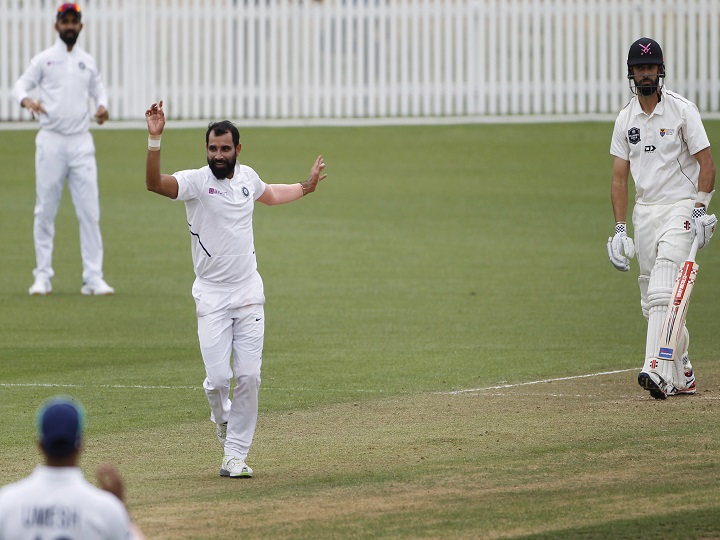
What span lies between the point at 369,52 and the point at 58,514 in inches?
1001

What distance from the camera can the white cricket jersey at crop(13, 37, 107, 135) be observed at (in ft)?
59.0

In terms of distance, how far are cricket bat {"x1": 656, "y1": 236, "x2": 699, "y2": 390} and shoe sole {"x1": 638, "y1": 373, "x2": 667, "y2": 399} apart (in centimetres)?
24

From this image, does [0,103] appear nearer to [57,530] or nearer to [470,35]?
[470,35]

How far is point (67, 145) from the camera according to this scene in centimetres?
1811

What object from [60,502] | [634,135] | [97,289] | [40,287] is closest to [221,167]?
[634,135]

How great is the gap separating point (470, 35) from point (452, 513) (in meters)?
22.7

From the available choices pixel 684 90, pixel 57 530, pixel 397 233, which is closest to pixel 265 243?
pixel 397 233

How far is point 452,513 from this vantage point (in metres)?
7.86

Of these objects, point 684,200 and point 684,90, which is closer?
point 684,200

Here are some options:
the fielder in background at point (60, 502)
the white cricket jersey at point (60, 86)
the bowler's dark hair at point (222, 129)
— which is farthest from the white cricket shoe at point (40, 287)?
the fielder in background at point (60, 502)

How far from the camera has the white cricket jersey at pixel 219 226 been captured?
9188mm

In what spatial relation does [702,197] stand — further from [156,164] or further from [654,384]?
[156,164]

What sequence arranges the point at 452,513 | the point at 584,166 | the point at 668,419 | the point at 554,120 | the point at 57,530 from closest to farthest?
the point at 57,530, the point at 452,513, the point at 668,419, the point at 584,166, the point at 554,120

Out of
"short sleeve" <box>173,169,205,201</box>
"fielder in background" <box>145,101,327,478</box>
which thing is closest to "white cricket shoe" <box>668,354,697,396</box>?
"fielder in background" <box>145,101,327,478</box>
